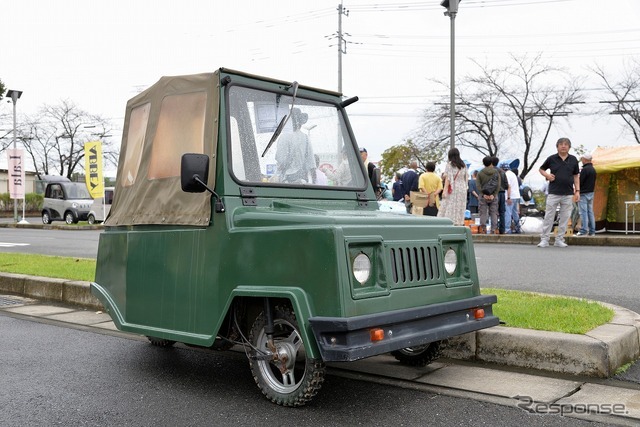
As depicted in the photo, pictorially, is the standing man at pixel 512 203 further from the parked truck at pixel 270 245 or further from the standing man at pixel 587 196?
the parked truck at pixel 270 245

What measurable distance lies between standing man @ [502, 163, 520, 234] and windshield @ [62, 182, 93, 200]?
73.5ft

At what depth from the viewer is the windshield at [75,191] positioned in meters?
32.5

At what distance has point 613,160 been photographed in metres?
16.7

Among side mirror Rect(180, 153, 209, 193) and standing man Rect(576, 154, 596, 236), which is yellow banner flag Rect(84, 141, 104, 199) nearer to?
standing man Rect(576, 154, 596, 236)

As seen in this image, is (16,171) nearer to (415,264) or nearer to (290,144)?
(290,144)

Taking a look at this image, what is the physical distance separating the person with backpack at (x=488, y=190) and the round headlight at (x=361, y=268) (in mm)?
11722

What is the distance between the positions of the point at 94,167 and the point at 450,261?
23.7 m

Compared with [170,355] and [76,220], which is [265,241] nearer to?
[170,355]

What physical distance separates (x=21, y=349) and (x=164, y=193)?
202 centimetres

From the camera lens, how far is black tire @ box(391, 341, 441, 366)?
4539 millimetres

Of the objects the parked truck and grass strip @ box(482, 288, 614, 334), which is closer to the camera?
the parked truck

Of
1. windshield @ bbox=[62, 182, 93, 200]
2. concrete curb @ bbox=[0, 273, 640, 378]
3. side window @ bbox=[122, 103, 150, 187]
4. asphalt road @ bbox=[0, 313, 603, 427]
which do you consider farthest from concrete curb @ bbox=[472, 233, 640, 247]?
windshield @ bbox=[62, 182, 93, 200]

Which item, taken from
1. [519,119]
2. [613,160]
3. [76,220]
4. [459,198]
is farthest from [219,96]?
[519,119]

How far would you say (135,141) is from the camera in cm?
526
